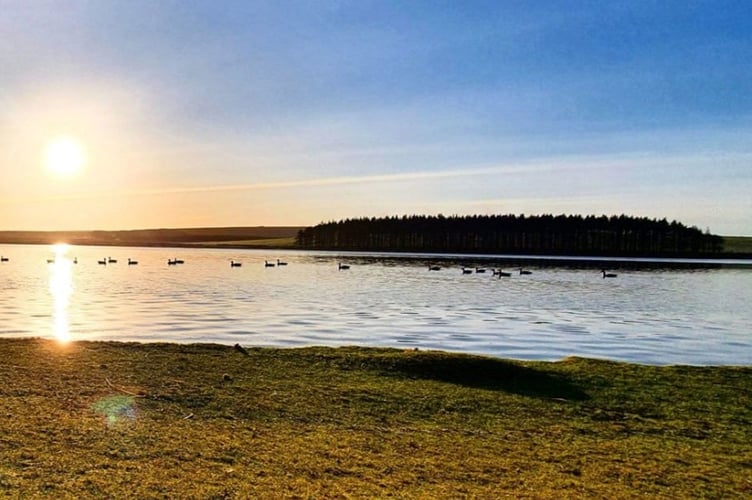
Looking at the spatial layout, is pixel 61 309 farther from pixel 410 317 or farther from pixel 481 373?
pixel 481 373

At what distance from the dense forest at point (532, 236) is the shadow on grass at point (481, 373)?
487 ft

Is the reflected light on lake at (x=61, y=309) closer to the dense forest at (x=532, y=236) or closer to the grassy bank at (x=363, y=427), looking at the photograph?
the grassy bank at (x=363, y=427)

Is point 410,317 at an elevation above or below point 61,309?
above

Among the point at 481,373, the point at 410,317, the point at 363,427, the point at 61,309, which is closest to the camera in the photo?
the point at 363,427

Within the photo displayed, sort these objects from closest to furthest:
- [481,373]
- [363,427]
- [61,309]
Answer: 1. [363,427]
2. [481,373]
3. [61,309]

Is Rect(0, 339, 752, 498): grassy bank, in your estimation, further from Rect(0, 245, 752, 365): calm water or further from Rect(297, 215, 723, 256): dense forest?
Rect(297, 215, 723, 256): dense forest

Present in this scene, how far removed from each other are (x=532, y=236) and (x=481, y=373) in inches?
6443

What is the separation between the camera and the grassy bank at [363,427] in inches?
260

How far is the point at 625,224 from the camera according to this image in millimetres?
160500

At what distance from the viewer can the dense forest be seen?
159375 millimetres

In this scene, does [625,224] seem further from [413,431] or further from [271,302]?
[413,431]

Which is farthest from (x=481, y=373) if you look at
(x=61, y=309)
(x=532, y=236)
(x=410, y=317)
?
(x=532, y=236)

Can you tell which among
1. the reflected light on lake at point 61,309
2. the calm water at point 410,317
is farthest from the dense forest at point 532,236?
the reflected light on lake at point 61,309

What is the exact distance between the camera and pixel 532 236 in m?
172
